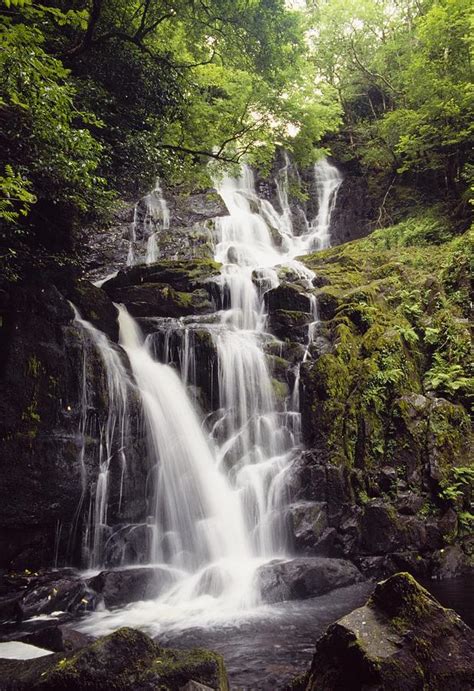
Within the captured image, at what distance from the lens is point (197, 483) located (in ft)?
30.6

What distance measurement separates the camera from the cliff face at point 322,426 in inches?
311

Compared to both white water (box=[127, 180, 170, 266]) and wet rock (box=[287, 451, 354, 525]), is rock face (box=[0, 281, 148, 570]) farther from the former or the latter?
white water (box=[127, 180, 170, 266])

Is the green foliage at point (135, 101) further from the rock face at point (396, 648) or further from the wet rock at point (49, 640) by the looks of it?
the rock face at point (396, 648)

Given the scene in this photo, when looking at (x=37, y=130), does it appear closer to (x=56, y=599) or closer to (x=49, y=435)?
(x=49, y=435)

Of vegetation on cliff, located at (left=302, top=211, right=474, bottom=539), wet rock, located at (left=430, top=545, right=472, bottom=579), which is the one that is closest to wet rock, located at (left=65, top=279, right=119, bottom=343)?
vegetation on cliff, located at (left=302, top=211, right=474, bottom=539)

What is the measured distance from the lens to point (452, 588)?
6.88 meters

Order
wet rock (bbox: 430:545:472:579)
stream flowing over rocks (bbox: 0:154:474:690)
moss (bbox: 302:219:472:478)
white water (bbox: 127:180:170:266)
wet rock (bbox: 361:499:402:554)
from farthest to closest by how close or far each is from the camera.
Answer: white water (bbox: 127:180:170:266) → moss (bbox: 302:219:472:478) → wet rock (bbox: 361:499:402:554) → wet rock (bbox: 430:545:472:579) → stream flowing over rocks (bbox: 0:154:474:690)

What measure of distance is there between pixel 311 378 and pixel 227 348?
2415 millimetres

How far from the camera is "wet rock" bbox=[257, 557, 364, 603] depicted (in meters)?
6.95

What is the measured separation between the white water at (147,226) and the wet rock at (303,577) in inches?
489

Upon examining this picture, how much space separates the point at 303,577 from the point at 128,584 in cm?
271

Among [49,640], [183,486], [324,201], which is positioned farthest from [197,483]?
[324,201]

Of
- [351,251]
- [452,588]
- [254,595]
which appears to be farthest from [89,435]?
[351,251]

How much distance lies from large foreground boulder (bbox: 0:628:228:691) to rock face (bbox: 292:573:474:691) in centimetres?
87
